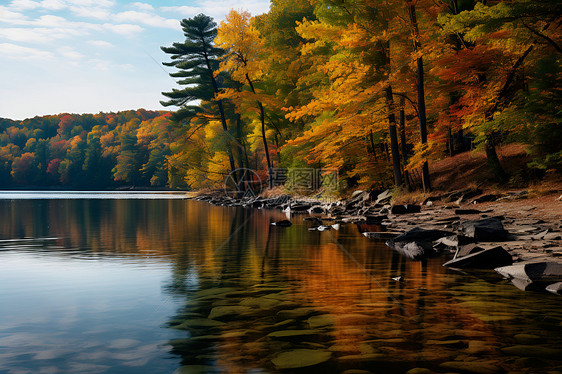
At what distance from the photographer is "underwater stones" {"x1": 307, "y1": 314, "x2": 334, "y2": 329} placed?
5242mm

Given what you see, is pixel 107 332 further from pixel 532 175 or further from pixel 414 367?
pixel 532 175

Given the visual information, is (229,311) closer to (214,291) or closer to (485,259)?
(214,291)

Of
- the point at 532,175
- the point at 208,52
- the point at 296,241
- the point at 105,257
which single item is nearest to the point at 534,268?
the point at 296,241

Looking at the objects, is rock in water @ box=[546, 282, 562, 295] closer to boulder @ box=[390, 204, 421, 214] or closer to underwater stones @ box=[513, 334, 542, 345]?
underwater stones @ box=[513, 334, 542, 345]

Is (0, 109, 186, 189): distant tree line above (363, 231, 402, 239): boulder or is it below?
above

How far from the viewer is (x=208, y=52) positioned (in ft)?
140

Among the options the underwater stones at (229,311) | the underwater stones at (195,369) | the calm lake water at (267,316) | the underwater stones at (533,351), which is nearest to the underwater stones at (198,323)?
the calm lake water at (267,316)

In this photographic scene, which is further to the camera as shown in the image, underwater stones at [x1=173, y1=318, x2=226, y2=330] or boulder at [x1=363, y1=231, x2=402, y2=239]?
boulder at [x1=363, y1=231, x2=402, y2=239]

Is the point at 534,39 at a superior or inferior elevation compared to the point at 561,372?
superior

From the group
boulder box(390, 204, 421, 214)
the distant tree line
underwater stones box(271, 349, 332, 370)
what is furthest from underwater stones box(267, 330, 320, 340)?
the distant tree line

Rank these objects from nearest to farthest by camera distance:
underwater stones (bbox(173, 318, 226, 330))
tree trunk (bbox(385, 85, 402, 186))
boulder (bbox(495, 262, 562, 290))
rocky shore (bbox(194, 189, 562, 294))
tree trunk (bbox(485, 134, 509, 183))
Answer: underwater stones (bbox(173, 318, 226, 330)) < boulder (bbox(495, 262, 562, 290)) < rocky shore (bbox(194, 189, 562, 294)) < tree trunk (bbox(485, 134, 509, 183)) < tree trunk (bbox(385, 85, 402, 186))

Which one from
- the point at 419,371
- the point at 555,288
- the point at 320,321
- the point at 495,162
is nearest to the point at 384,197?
the point at 495,162

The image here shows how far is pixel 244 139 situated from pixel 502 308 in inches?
1660

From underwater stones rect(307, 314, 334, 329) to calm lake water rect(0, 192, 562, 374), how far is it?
0.4 inches
